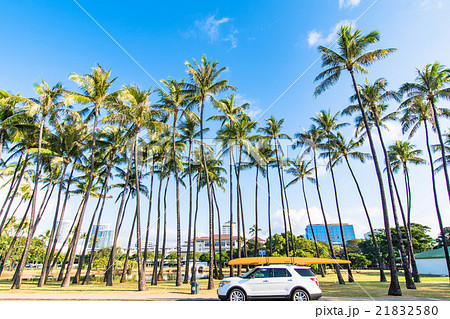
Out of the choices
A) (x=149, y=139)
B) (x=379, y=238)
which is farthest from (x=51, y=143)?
(x=379, y=238)

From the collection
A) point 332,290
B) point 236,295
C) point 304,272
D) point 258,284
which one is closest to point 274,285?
point 258,284

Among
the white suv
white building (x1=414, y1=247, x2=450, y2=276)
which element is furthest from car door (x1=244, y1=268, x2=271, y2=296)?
white building (x1=414, y1=247, x2=450, y2=276)

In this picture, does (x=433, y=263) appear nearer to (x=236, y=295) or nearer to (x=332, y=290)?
(x=332, y=290)

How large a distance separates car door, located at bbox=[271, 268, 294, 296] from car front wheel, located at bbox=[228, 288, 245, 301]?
1346 mm

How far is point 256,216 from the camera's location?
3045 centimetres

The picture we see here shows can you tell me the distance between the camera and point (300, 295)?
9836mm

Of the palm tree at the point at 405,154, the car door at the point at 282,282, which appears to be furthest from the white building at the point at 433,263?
the car door at the point at 282,282

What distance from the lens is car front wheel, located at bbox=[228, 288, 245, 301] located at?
10227 millimetres

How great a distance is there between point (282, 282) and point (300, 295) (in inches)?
32.7

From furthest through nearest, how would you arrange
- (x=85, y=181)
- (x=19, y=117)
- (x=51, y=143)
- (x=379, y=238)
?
(x=379, y=238) → (x=85, y=181) → (x=51, y=143) → (x=19, y=117)

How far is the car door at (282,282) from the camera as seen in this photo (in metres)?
9.94
